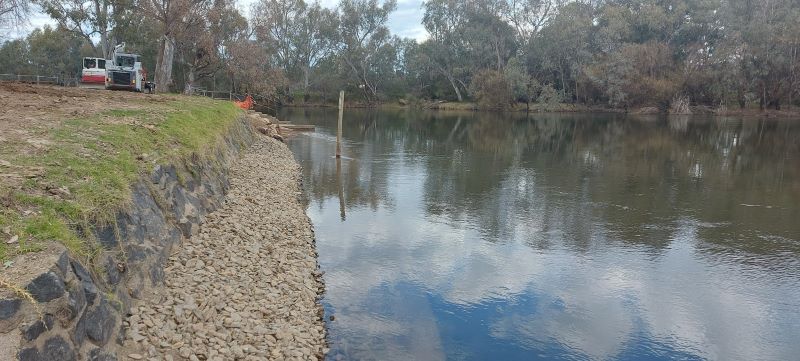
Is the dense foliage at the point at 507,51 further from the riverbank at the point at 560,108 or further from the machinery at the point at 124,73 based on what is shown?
the machinery at the point at 124,73

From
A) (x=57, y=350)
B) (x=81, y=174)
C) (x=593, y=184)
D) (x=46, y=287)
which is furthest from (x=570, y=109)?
(x=57, y=350)

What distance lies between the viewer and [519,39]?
285 feet

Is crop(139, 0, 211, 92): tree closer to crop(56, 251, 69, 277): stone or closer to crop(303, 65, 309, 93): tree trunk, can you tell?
crop(56, 251, 69, 277): stone

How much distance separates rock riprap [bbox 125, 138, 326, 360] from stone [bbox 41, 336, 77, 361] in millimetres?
930

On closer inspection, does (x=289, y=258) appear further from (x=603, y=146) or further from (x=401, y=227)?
(x=603, y=146)

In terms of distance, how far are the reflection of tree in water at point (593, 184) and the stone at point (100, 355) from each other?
10.9 metres

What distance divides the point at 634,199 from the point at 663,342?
12.0 m

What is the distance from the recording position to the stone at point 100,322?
6219 mm

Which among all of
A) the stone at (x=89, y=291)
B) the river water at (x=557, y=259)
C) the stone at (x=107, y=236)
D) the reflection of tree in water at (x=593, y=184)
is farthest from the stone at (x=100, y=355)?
the reflection of tree in water at (x=593, y=184)

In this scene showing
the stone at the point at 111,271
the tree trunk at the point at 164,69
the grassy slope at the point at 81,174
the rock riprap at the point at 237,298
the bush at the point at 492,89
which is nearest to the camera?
the grassy slope at the point at 81,174

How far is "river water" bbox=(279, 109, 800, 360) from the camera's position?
9805 mm

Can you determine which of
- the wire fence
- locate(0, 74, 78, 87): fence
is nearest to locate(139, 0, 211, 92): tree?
the wire fence

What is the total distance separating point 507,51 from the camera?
86375 mm

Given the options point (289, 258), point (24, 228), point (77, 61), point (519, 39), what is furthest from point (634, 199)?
point (77, 61)
